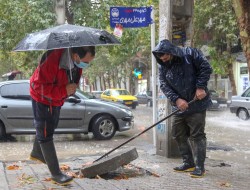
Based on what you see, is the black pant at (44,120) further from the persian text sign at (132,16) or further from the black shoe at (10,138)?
the black shoe at (10,138)

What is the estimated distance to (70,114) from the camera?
10.6 m

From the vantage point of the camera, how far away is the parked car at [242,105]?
1697 centimetres

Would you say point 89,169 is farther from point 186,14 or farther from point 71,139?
point 71,139

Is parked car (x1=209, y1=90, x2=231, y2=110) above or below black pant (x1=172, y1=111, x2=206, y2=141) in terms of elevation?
below

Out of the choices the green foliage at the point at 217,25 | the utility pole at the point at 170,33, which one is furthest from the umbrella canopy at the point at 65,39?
the green foliage at the point at 217,25

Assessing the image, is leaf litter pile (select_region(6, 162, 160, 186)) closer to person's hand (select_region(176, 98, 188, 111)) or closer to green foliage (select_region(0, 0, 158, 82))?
person's hand (select_region(176, 98, 188, 111))

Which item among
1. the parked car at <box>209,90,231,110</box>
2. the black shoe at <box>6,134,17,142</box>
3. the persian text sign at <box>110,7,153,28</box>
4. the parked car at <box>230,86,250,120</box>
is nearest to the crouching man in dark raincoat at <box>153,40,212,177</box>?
the persian text sign at <box>110,7,153,28</box>

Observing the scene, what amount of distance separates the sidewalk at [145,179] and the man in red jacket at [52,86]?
0.32 meters

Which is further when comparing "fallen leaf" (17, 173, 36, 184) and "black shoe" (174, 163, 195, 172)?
"black shoe" (174, 163, 195, 172)

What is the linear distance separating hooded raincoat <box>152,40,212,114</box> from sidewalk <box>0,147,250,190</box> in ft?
3.10

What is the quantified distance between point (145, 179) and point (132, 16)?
4042mm

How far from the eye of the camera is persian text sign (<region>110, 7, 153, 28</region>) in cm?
829

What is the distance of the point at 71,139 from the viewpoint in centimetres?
1132

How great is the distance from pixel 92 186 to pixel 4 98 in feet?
21.1
